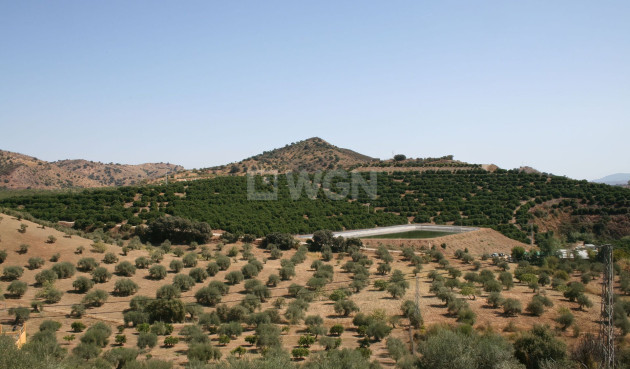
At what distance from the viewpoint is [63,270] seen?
27656mm

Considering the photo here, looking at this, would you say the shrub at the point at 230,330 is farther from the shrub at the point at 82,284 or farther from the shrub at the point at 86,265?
the shrub at the point at 86,265

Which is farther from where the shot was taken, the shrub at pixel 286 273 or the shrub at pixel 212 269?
the shrub at pixel 286 273

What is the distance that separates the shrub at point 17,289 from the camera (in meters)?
23.8

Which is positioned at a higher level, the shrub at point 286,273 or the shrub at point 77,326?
the shrub at point 286,273

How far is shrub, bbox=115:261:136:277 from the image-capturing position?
2933 cm

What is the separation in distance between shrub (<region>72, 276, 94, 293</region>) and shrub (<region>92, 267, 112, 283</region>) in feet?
4.13

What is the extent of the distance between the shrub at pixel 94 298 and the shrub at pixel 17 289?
310cm

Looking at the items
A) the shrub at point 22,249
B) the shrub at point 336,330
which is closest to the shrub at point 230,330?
the shrub at point 336,330

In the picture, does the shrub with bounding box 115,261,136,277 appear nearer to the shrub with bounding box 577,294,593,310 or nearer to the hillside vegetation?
the hillside vegetation

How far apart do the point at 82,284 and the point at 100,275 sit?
1.78 metres

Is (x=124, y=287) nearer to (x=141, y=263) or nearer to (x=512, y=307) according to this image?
(x=141, y=263)

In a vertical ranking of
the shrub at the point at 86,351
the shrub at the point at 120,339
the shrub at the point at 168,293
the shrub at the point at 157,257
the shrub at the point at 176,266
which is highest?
the shrub at the point at 157,257

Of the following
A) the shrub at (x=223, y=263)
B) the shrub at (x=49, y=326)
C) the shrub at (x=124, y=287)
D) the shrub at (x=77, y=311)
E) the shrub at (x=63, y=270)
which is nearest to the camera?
the shrub at (x=49, y=326)

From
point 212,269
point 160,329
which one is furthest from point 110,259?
point 160,329
